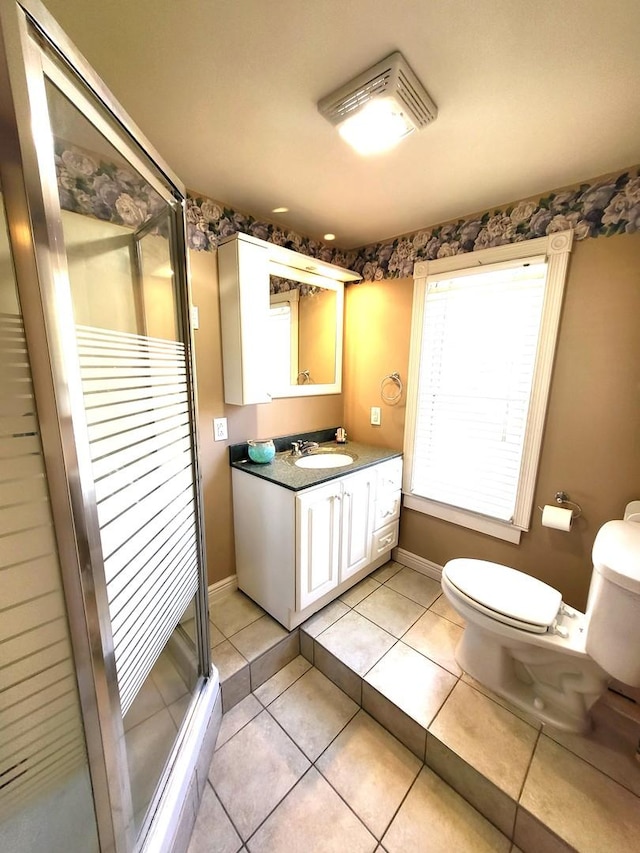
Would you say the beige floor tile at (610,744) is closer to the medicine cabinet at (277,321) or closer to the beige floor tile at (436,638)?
the beige floor tile at (436,638)

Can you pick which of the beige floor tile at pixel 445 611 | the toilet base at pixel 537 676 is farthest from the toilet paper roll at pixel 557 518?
the beige floor tile at pixel 445 611

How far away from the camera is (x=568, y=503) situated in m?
1.61

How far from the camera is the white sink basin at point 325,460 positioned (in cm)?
199

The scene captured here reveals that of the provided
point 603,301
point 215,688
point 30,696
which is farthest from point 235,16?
point 215,688

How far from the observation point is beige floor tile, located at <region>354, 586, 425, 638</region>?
5.75ft

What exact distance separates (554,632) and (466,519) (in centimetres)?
76

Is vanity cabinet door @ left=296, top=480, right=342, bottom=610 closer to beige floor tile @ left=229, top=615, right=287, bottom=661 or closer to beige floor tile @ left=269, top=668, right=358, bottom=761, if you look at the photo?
beige floor tile @ left=229, top=615, right=287, bottom=661

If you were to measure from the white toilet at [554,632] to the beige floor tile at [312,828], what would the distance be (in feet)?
2.42

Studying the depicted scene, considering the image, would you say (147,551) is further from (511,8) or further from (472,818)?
(511,8)

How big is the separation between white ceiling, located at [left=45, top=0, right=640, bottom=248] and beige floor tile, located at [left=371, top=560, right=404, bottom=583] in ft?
7.32

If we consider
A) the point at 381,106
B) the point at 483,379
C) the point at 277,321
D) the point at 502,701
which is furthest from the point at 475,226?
the point at 502,701

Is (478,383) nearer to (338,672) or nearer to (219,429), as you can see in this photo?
(219,429)

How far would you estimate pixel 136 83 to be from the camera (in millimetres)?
→ 976

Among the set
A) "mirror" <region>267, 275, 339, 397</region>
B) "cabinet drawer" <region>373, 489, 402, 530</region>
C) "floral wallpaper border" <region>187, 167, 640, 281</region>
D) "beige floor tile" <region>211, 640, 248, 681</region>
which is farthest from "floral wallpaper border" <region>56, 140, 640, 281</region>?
"beige floor tile" <region>211, 640, 248, 681</region>
